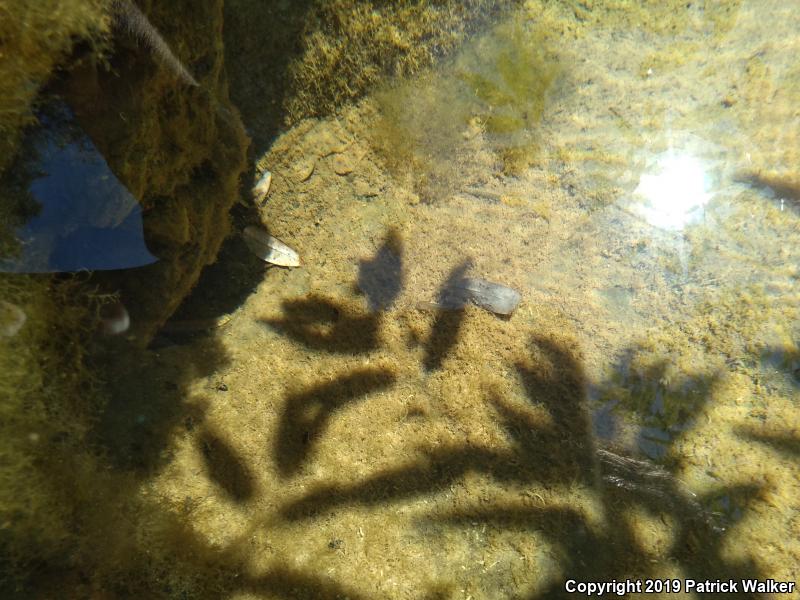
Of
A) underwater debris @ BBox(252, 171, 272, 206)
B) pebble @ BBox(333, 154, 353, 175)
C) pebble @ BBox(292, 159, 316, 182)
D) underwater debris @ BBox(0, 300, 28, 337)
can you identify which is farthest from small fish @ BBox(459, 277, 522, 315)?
underwater debris @ BBox(0, 300, 28, 337)

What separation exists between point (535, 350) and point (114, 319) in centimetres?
222

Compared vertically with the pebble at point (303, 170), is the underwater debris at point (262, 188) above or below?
below

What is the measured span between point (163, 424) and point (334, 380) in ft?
2.86

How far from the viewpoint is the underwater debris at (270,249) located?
2760 millimetres

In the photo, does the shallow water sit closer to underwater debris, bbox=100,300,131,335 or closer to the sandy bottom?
the sandy bottom

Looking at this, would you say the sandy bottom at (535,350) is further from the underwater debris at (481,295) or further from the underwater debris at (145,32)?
the underwater debris at (145,32)

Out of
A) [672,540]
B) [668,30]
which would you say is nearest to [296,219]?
[672,540]

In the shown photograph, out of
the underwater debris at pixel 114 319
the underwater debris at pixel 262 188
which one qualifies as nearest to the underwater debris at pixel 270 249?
the underwater debris at pixel 262 188

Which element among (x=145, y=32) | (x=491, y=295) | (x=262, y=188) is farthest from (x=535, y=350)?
(x=145, y=32)

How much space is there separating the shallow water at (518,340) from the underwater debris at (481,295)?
0.06m

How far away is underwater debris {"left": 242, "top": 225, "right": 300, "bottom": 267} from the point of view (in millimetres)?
2760

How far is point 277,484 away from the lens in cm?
217

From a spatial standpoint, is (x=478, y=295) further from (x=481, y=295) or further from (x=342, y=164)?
(x=342, y=164)

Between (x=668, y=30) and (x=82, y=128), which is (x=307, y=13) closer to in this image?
(x=82, y=128)
